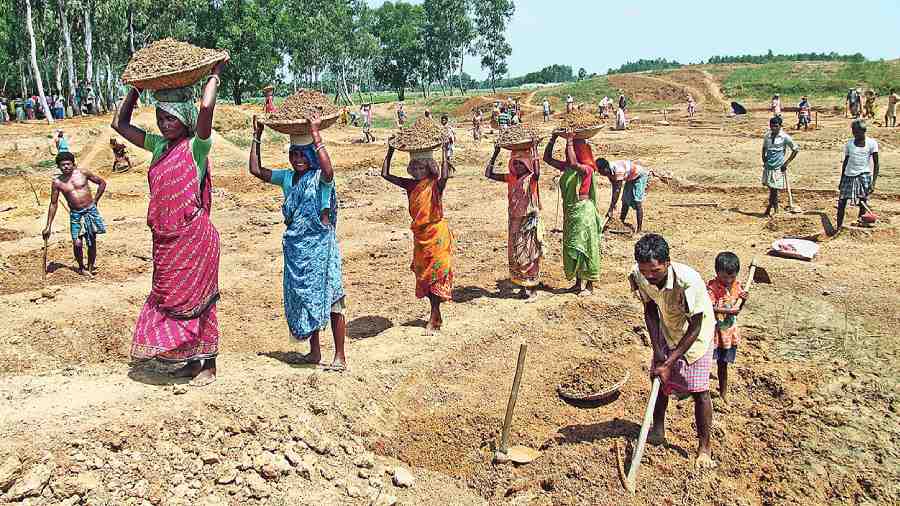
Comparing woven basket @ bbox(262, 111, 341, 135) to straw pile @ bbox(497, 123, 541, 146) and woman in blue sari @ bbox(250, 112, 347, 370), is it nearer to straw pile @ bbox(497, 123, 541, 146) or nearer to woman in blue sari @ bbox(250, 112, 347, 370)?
woman in blue sari @ bbox(250, 112, 347, 370)

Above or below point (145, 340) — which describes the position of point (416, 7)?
above

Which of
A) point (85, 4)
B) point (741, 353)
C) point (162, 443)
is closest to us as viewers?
point (162, 443)

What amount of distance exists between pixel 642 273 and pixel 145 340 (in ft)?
10.6

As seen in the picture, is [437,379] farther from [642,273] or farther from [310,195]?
[642,273]

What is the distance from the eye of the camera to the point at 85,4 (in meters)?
29.9

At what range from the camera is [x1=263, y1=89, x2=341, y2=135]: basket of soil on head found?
4.76 m

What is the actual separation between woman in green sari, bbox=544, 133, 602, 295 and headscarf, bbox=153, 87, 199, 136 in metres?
4.14

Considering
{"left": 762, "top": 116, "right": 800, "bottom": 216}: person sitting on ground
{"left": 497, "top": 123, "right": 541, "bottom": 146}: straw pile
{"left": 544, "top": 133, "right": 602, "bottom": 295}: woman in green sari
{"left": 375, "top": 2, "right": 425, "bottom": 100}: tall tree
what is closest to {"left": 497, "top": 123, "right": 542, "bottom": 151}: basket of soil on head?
{"left": 497, "top": 123, "right": 541, "bottom": 146}: straw pile

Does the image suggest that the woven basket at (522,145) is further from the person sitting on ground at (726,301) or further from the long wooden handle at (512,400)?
the long wooden handle at (512,400)

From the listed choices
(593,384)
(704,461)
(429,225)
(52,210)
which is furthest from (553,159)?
(52,210)

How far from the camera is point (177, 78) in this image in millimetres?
4129

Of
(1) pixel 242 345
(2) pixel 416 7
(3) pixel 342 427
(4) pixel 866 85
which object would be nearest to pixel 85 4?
(1) pixel 242 345

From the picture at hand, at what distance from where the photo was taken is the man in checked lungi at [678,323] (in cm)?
385

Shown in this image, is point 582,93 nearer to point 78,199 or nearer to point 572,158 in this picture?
point 572,158
